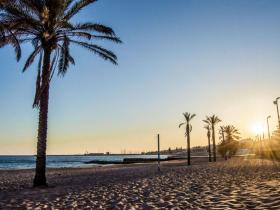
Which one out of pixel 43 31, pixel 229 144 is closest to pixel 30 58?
pixel 43 31

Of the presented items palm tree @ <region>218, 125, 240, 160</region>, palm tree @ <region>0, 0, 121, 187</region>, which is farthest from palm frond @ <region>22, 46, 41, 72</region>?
palm tree @ <region>218, 125, 240, 160</region>

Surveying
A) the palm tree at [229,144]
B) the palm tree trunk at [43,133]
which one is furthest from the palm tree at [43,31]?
the palm tree at [229,144]

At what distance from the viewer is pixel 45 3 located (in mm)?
15727

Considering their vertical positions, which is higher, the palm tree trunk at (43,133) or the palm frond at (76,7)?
the palm frond at (76,7)

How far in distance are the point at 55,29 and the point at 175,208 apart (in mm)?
12383

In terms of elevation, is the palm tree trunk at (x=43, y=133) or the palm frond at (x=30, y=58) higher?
the palm frond at (x=30, y=58)

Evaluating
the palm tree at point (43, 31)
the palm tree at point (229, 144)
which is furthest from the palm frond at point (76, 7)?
the palm tree at point (229, 144)

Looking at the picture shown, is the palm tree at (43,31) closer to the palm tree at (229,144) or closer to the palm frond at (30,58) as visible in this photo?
the palm frond at (30,58)

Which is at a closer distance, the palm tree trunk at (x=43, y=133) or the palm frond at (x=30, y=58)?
the palm tree trunk at (x=43, y=133)

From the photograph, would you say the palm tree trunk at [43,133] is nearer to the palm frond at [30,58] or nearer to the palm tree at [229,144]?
the palm frond at [30,58]

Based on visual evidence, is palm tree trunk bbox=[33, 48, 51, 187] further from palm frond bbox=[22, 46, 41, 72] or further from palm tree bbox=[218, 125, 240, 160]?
palm tree bbox=[218, 125, 240, 160]

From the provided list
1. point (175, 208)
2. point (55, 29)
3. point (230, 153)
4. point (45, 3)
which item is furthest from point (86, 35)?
point (230, 153)

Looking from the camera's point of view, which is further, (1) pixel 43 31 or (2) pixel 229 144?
(2) pixel 229 144

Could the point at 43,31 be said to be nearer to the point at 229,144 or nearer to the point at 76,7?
the point at 76,7
